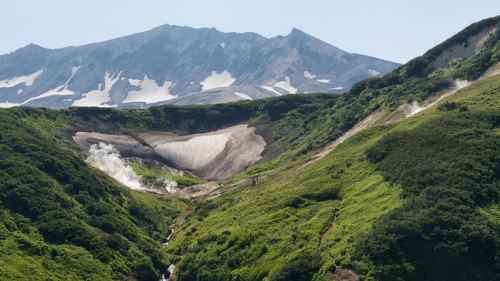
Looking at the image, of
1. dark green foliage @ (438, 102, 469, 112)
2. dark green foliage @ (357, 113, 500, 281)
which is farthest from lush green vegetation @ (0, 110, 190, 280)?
dark green foliage @ (438, 102, 469, 112)

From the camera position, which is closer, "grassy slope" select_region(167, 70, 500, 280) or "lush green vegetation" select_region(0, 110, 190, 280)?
"grassy slope" select_region(167, 70, 500, 280)

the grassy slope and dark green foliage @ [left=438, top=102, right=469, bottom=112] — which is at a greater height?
dark green foliage @ [left=438, top=102, right=469, bottom=112]

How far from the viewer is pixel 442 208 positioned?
9594cm

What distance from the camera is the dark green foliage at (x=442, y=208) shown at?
85062 mm

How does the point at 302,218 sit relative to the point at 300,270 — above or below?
above

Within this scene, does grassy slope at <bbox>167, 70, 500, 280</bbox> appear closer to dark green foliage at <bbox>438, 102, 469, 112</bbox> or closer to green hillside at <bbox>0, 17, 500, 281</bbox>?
green hillside at <bbox>0, 17, 500, 281</bbox>

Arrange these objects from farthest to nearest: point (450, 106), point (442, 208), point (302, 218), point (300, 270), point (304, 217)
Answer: point (450, 106)
point (304, 217)
point (302, 218)
point (442, 208)
point (300, 270)

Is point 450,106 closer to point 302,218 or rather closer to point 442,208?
point 302,218

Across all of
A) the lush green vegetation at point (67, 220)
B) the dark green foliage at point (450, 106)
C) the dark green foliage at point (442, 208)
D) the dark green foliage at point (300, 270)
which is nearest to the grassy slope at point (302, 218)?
the dark green foliage at point (300, 270)

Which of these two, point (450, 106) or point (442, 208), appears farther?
point (450, 106)

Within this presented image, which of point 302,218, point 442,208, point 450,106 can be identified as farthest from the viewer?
point 450,106

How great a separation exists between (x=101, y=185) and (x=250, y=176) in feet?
164

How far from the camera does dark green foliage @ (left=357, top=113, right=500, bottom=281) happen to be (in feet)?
279

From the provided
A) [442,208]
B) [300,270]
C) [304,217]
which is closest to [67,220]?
[304,217]
